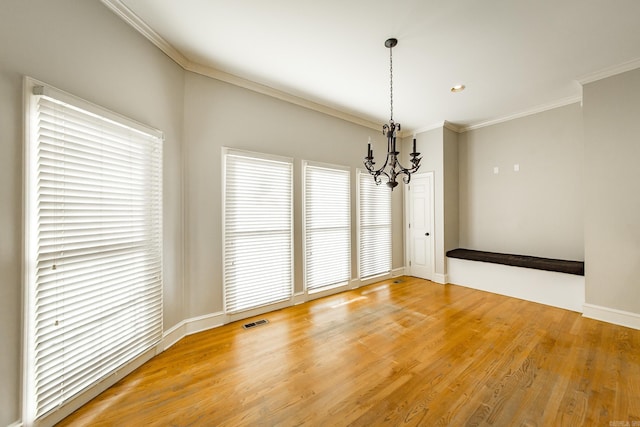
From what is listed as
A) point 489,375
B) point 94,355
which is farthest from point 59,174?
point 489,375

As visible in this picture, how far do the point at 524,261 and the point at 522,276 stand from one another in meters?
0.26

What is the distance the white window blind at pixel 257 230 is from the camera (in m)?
3.10

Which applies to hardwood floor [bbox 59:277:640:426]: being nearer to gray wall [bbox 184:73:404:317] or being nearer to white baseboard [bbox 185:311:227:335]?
white baseboard [bbox 185:311:227:335]

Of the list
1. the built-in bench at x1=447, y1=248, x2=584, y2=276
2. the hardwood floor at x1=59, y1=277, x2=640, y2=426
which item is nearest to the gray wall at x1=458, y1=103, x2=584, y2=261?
the built-in bench at x1=447, y1=248, x2=584, y2=276

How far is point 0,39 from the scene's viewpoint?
1.40 metres

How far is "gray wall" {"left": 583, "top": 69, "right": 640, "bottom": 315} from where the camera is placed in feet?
9.62

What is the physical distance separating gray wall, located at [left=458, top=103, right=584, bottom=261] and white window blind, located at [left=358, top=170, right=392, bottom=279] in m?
1.60

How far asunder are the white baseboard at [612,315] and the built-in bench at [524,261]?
444 mm

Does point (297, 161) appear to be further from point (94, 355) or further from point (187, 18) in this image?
point (94, 355)

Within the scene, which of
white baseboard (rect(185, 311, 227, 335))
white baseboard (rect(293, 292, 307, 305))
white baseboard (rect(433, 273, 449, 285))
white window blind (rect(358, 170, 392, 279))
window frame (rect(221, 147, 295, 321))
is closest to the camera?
white baseboard (rect(185, 311, 227, 335))

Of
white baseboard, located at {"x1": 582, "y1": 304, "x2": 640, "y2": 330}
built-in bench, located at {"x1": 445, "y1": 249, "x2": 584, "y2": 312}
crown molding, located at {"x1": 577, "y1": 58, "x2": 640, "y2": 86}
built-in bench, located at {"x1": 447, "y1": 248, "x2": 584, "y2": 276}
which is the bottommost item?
white baseboard, located at {"x1": 582, "y1": 304, "x2": 640, "y2": 330}

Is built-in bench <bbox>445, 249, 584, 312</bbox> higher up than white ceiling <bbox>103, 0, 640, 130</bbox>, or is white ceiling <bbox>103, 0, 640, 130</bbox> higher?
white ceiling <bbox>103, 0, 640, 130</bbox>

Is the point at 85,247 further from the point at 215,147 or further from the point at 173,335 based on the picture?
the point at 215,147

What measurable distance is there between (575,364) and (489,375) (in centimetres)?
89
